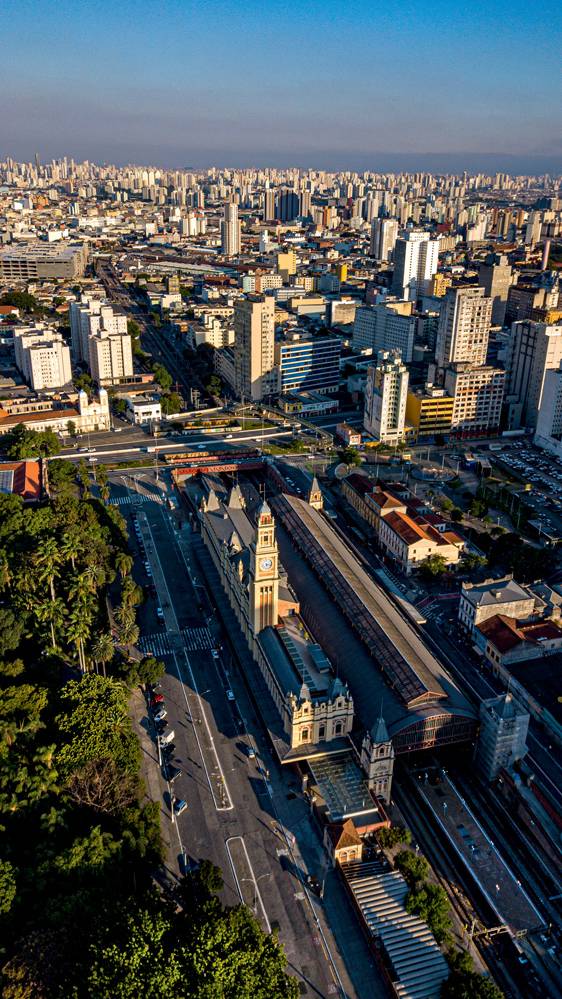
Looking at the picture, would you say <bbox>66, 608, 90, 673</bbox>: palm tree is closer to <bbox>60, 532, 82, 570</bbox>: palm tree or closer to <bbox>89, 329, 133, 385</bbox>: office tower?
<bbox>60, 532, 82, 570</bbox>: palm tree

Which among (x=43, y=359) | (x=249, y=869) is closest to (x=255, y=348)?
(x=43, y=359)

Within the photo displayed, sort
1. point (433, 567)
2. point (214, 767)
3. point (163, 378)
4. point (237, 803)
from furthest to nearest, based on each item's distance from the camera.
→ point (163, 378), point (433, 567), point (214, 767), point (237, 803)

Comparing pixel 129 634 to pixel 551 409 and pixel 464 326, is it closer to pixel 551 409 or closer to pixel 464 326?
pixel 551 409

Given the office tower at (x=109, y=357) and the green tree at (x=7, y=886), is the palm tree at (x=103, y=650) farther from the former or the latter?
the office tower at (x=109, y=357)

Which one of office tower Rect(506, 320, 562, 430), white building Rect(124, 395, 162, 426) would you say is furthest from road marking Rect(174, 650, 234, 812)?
office tower Rect(506, 320, 562, 430)

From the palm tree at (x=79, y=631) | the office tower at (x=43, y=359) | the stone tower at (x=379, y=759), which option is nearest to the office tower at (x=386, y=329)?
the office tower at (x=43, y=359)

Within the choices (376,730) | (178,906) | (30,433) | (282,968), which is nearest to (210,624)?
(376,730)

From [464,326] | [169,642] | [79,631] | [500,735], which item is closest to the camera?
[500,735]
